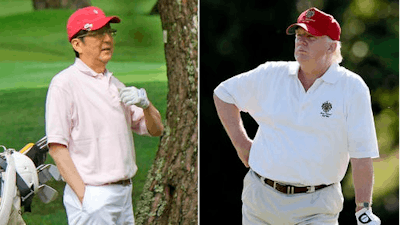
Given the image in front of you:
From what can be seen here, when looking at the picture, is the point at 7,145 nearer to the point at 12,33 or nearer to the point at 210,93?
the point at 12,33

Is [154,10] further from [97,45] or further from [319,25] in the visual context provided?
[319,25]

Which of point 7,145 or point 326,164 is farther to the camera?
point 7,145

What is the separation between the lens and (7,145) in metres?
4.33

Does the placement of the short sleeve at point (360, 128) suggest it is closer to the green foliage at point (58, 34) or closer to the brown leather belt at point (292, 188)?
the brown leather belt at point (292, 188)

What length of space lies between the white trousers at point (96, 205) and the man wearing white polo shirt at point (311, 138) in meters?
0.87

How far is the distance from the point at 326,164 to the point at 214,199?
151cm

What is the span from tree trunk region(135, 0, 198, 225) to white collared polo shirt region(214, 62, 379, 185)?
0.98m

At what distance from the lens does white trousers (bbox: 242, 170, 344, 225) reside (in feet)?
12.8

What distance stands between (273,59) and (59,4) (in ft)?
5.29

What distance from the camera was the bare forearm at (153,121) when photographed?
4.56m

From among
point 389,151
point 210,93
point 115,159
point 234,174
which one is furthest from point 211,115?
point 389,151

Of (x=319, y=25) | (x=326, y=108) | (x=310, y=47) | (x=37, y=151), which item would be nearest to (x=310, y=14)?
(x=319, y=25)

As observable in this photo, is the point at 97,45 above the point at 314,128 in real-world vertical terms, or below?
above

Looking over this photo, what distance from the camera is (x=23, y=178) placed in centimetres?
427
